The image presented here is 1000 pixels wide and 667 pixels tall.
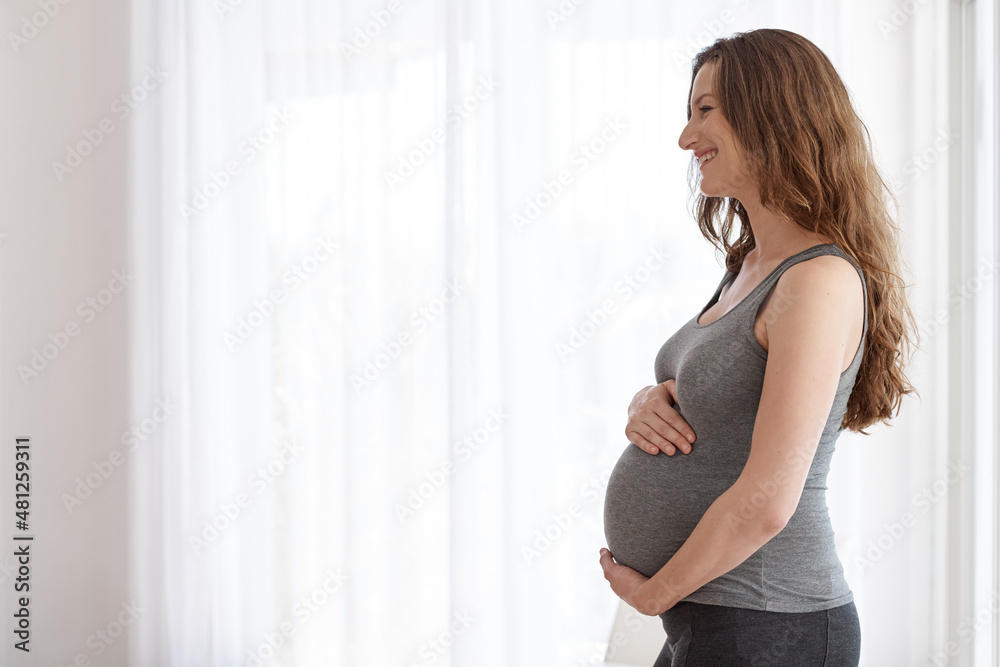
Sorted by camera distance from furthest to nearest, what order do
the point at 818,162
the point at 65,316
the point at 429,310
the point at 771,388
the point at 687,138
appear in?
the point at 65,316 < the point at 429,310 < the point at 687,138 < the point at 818,162 < the point at 771,388

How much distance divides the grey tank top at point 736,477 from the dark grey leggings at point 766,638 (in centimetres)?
1

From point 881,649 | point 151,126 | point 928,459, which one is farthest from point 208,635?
point 928,459

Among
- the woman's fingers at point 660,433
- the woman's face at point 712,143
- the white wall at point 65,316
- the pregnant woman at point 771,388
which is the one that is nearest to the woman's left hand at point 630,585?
the pregnant woman at point 771,388

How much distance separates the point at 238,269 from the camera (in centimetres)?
226

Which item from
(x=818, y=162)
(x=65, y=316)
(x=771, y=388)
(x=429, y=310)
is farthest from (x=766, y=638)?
(x=65, y=316)

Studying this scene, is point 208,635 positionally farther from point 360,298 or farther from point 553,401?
point 553,401

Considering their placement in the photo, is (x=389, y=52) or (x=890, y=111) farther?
(x=389, y=52)

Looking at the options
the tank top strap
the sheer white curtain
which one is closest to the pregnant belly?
the tank top strap

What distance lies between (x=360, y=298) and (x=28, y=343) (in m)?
1.11

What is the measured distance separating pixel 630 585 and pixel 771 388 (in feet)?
1.13

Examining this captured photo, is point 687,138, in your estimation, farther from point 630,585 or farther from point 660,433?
point 630,585

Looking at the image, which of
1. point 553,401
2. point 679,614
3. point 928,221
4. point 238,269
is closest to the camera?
point 679,614

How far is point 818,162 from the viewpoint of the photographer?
90 centimetres

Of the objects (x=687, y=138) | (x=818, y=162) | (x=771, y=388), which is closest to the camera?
(x=771, y=388)
